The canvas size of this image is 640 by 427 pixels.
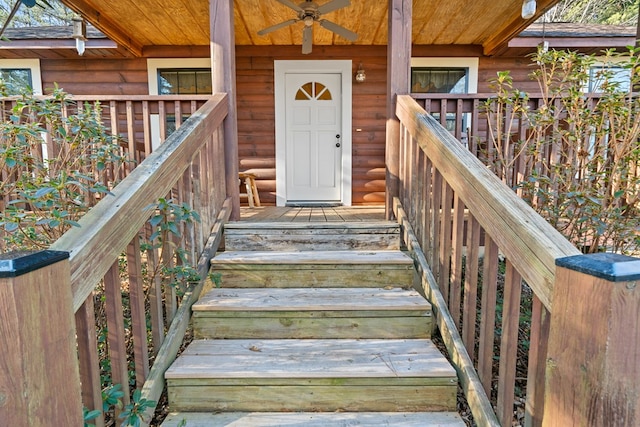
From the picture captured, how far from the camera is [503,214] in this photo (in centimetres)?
130

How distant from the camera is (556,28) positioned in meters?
4.75

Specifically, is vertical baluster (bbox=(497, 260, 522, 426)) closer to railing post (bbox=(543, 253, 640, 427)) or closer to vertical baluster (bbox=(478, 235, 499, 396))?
vertical baluster (bbox=(478, 235, 499, 396))

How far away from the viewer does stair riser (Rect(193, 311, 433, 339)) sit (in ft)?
6.18

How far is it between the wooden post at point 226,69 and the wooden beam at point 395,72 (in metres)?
1.13

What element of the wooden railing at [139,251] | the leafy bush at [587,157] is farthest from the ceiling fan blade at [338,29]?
the leafy bush at [587,157]

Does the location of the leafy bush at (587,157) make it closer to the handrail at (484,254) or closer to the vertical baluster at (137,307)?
the handrail at (484,254)

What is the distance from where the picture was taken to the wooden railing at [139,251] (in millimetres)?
1163

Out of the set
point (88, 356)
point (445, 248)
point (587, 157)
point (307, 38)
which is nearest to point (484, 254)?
point (445, 248)

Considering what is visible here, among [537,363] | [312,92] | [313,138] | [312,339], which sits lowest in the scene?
[312,339]

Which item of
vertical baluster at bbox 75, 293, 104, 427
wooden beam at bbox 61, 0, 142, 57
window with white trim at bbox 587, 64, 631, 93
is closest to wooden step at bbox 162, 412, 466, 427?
vertical baluster at bbox 75, 293, 104, 427

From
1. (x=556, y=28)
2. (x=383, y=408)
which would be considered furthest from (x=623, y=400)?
(x=556, y=28)

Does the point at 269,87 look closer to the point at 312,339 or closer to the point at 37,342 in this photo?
the point at 312,339

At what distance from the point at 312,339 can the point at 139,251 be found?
0.92 metres

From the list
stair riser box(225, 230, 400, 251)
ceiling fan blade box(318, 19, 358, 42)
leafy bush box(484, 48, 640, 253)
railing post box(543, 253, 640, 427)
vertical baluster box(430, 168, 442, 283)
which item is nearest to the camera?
railing post box(543, 253, 640, 427)
